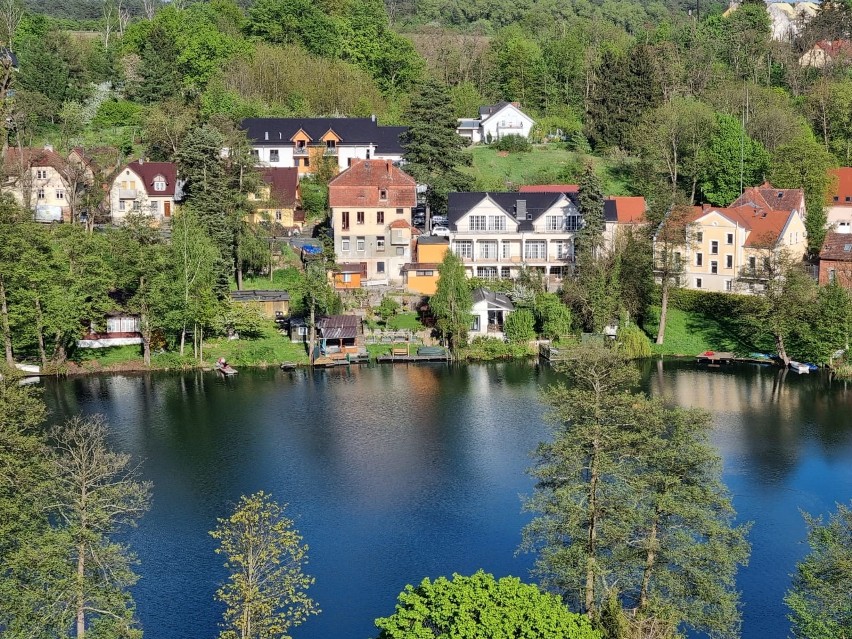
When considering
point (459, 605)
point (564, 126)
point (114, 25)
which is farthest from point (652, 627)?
point (114, 25)

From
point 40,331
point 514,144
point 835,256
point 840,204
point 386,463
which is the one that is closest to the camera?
point 386,463

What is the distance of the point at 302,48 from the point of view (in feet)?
290

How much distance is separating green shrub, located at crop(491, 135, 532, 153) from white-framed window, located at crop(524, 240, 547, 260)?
19.9 meters

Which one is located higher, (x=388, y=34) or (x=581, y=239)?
(x=388, y=34)

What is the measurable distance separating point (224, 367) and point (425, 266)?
12854mm

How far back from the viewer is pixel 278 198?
66.1 metres

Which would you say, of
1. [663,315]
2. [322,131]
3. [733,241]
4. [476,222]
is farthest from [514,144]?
[663,315]

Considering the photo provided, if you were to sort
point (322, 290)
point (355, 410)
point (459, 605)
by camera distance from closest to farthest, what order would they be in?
point (459, 605), point (355, 410), point (322, 290)

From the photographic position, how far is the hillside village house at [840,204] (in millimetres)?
64938

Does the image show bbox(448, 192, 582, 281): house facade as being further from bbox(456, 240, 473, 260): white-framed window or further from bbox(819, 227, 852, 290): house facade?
bbox(819, 227, 852, 290): house facade

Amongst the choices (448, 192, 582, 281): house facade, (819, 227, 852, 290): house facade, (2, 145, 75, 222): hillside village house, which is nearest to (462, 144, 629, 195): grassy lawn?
(448, 192, 582, 281): house facade

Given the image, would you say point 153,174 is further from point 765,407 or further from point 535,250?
point 765,407

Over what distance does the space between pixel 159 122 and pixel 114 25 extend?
44.4m

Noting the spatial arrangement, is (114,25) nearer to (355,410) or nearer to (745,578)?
(355,410)
